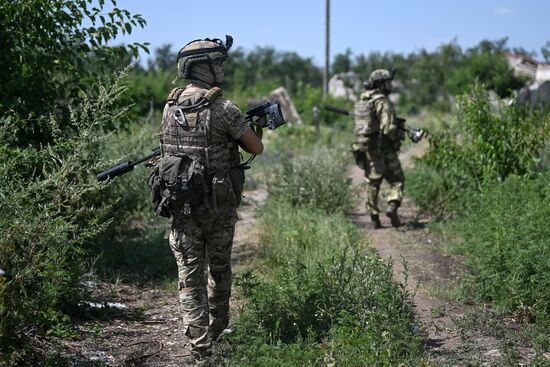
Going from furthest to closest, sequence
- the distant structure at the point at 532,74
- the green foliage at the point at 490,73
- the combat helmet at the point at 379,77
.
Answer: the green foliage at the point at 490,73 < the distant structure at the point at 532,74 < the combat helmet at the point at 379,77

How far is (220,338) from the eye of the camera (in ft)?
15.8

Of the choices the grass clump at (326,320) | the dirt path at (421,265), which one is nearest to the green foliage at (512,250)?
the dirt path at (421,265)

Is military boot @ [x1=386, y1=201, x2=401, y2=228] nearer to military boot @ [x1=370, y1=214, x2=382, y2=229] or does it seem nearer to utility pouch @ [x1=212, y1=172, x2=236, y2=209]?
military boot @ [x1=370, y1=214, x2=382, y2=229]

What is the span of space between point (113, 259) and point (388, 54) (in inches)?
1272

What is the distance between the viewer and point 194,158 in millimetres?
4578

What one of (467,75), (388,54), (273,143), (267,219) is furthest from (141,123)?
(388,54)

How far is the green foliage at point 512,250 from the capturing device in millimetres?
5332

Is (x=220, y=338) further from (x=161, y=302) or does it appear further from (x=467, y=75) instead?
(x=467, y=75)

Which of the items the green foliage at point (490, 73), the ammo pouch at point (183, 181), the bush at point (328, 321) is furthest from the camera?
the green foliage at point (490, 73)

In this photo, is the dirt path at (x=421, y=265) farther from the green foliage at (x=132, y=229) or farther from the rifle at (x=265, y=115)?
the green foliage at (x=132, y=229)

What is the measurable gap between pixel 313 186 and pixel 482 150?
2.16 metres

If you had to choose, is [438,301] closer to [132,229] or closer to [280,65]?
[132,229]

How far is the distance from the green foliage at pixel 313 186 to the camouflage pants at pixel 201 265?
4.67 metres

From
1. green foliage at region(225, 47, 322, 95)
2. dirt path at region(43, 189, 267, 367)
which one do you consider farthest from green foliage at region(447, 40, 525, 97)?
green foliage at region(225, 47, 322, 95)
